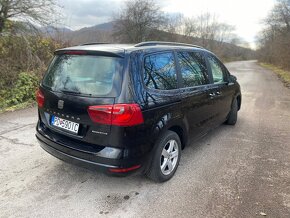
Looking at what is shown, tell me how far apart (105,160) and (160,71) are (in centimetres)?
128

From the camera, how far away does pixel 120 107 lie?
2615 mm

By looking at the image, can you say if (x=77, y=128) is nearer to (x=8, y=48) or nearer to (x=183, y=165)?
(x=183, y=165)

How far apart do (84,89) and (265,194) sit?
252 cm

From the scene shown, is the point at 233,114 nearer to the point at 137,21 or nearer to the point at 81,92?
the point at 81,92

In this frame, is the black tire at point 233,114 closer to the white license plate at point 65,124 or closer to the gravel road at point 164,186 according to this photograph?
the gravel road at point 164,186

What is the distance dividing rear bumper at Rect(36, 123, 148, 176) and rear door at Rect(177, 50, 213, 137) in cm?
110

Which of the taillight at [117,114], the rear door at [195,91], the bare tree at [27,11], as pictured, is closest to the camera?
the taillight at [117,114]

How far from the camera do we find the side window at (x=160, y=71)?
118 inches

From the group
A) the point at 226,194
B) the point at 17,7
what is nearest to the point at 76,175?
the point at 226,194

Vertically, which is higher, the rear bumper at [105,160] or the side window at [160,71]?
the side window at [160,71]

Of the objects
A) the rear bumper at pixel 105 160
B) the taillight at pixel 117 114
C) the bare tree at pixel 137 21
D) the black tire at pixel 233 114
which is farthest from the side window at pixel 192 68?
the bare tree at pixel 137 21

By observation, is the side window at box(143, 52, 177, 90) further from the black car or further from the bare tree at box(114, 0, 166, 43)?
the bare tree at box(114, 0, 166, 43)

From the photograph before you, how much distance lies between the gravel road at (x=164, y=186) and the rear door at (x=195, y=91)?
0.59 meters

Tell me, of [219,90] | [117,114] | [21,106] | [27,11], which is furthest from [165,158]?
[27,11]
